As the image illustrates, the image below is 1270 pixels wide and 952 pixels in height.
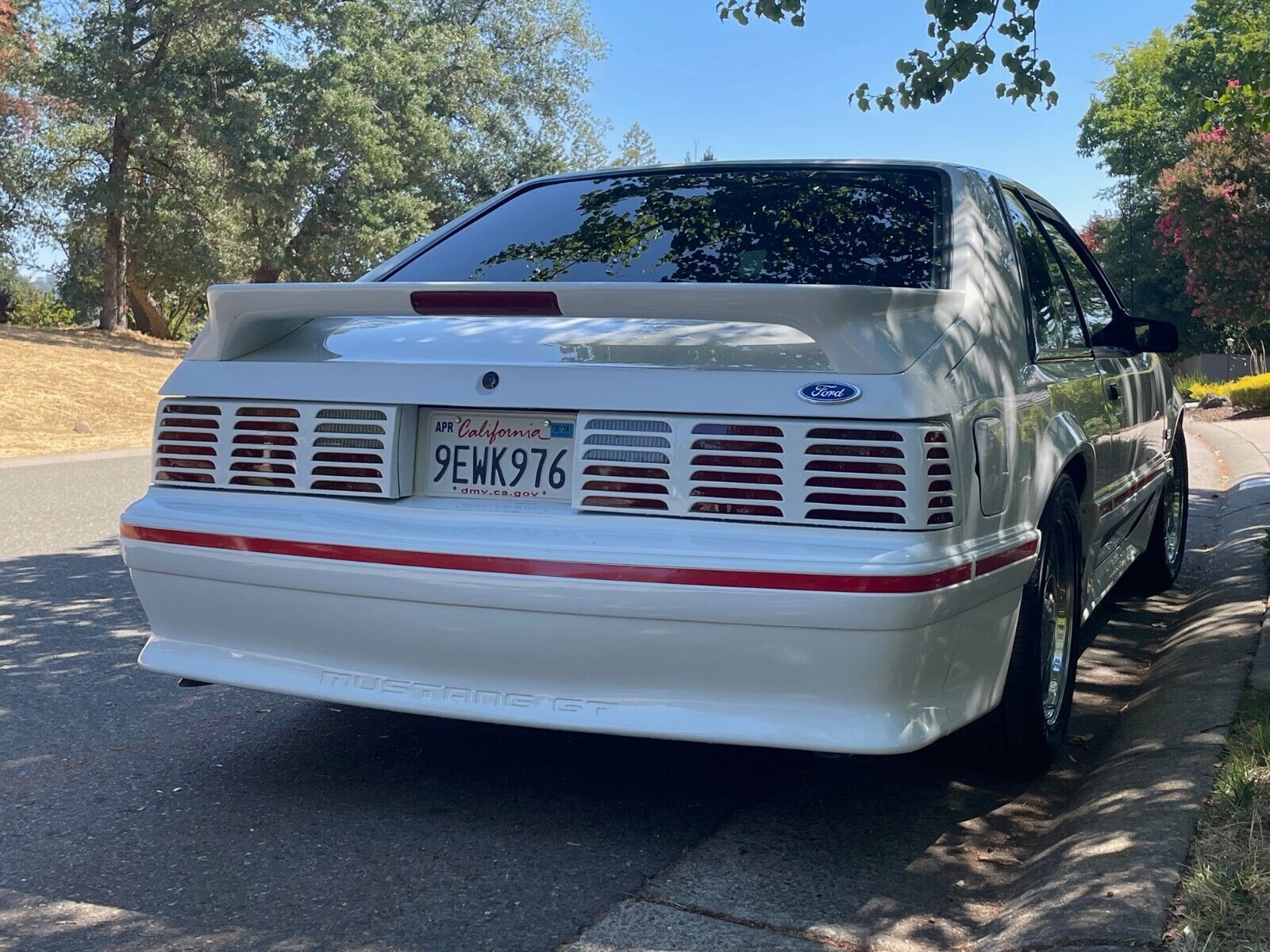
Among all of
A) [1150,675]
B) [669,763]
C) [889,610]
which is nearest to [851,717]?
[889,610]

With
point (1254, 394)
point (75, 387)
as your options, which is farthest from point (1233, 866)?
point (75, 387)

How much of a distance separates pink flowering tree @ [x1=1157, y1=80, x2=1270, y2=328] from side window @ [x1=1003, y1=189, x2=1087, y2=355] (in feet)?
72.0

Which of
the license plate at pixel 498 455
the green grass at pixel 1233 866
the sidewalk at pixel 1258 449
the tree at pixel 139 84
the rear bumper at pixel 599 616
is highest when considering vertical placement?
the tree at pixel 139 84

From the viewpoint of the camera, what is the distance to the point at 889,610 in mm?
2945

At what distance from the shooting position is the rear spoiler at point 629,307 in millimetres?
3078

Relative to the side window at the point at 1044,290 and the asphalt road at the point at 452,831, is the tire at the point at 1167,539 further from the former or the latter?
the side window at the point at 1044,290

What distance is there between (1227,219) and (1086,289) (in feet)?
73.5

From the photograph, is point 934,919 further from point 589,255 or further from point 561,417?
point 589,255

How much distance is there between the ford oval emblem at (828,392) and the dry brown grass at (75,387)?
12.9 meters

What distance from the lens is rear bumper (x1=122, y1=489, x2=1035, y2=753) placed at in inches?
118

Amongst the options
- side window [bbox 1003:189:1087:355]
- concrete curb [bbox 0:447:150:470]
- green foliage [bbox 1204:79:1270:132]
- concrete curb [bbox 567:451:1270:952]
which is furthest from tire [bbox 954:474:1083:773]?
concrete curb [bbox 0:447:150:470]

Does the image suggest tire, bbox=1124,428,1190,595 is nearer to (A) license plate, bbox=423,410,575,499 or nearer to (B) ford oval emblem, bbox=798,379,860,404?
(B) ford oval emblem, bbox=798,379,860,404

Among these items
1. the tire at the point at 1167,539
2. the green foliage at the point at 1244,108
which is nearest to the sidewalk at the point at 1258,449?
the tire at the point at 1167,539

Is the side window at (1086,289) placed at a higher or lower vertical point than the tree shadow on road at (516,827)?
higher
